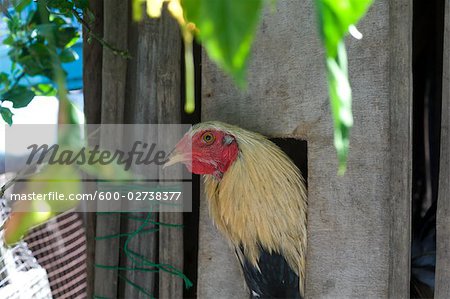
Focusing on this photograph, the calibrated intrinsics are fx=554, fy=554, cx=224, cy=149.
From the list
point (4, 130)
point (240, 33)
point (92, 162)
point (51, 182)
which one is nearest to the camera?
point (240, 33)

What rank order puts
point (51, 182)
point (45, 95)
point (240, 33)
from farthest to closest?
point (45, 95)
point (51, 182)
point (240, 33)

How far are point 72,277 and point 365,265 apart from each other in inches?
46.8

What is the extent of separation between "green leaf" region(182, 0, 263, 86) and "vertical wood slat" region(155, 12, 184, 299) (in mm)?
1304

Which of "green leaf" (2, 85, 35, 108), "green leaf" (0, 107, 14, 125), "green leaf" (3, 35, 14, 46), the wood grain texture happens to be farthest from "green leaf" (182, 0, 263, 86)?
"green leaf" (3, 35, 14, 46)

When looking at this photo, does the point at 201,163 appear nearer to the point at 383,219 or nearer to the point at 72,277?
the point at 383,219

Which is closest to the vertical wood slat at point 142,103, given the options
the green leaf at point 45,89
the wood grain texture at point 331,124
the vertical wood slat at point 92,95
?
the vertical wood slat at point 92,95

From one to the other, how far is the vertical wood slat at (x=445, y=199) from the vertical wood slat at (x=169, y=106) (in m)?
0.73

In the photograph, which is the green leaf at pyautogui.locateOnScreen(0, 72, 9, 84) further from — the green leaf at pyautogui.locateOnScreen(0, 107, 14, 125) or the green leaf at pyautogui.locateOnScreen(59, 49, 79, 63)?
the green leaf at pyautogui.locateOnScreen(0, 107, 14, 125)

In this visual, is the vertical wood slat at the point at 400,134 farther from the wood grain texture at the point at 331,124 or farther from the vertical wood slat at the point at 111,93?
the vertical wood slat at the point at 111,93

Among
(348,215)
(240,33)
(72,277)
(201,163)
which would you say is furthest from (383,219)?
(72,277)

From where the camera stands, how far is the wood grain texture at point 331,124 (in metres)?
1.33

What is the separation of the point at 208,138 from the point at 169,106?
0.31 metres

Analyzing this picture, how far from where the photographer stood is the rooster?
4.45 feet

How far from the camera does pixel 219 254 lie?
1585 millimetres
